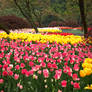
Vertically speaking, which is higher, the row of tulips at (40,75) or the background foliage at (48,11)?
the background foliage at (48,11)

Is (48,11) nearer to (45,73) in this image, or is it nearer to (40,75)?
(40,75)

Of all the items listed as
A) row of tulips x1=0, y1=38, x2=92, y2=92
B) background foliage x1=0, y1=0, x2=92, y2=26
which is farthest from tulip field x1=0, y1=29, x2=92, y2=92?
background foliage x1=0, y1=0, x2=92, y2=26

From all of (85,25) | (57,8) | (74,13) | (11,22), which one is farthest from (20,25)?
(57,8)

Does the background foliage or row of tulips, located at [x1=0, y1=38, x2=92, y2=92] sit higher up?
the background foliage

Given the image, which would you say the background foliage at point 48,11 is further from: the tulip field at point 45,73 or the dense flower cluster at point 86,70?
the dense flower cluster at point 86,70

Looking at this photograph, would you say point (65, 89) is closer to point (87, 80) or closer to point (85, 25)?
point (87, 80)

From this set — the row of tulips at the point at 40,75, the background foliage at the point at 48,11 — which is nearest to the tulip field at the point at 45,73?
the row of tulips at the point at 40,75

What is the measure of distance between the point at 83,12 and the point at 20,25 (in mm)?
9043

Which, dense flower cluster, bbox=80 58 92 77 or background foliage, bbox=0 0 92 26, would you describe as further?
background foliage, bbox=0 0 92 26

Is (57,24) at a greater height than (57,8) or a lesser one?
lesser

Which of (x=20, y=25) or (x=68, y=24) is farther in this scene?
(x=68, y=24)

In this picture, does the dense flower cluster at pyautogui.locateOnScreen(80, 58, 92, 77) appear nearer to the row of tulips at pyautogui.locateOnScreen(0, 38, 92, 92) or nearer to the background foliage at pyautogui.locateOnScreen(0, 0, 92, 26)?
the row of tulips at pyautogui.locateOnScreen(0, 38, 92, 92)

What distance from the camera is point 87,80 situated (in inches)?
96.6

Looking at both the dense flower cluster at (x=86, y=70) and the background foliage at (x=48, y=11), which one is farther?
the background foliage at (x=48, y=11)
